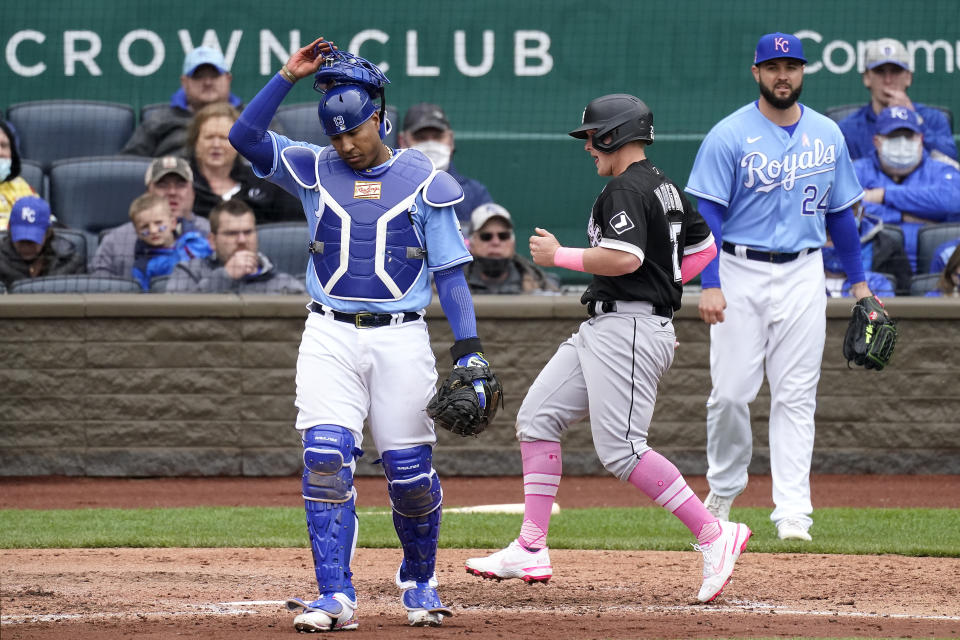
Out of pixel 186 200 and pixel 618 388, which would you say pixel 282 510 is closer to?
pixel 186 200

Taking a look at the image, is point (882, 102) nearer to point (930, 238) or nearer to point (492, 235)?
point (930, 238)

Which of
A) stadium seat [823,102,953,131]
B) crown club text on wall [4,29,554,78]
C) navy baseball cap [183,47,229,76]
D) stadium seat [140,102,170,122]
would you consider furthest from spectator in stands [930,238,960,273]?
stadium seat [140,102,170,122]

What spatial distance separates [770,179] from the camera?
612 cm

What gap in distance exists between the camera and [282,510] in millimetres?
7348

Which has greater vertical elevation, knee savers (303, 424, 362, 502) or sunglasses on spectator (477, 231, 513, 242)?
sunglasses on spectator (477, 231, 513, 242)

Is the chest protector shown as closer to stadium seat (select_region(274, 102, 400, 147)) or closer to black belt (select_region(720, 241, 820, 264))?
black belt (select_region(720, 241, 820, 264))

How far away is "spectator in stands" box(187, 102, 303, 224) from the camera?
29.3 feet

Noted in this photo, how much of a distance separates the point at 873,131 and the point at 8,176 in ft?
18.4

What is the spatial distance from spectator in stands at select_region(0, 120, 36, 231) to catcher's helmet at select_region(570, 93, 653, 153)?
5.04 metres

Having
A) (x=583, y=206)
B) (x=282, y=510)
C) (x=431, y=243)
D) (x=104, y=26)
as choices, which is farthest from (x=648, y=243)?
(x=104, y=26)

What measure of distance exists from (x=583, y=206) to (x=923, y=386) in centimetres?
267

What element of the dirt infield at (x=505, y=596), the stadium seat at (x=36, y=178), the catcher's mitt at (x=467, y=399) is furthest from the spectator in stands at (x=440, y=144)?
the catcher's mitt at (x=467, y=399)

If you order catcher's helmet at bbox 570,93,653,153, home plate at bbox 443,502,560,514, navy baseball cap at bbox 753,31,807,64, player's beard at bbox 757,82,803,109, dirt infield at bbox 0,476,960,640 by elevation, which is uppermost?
navy baseball cap at bbox 753,31,807,64

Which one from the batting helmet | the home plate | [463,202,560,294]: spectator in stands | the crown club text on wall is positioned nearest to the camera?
the batting helmet
